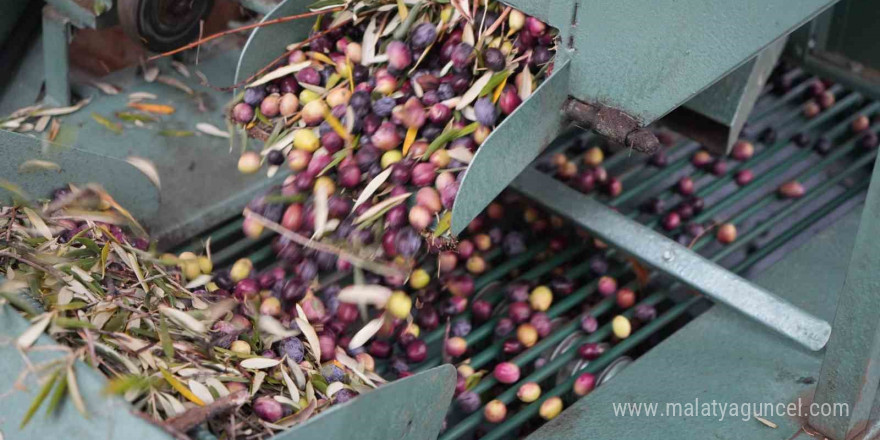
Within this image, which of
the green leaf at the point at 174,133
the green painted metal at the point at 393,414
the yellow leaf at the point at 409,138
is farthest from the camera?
the green leaf at the point at 174,133

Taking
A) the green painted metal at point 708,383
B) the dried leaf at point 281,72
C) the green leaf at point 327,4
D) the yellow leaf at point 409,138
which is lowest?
the green painted metal at point 708,383

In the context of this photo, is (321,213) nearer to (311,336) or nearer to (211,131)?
(311,336)

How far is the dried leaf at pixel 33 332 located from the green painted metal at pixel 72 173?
26.2 inches

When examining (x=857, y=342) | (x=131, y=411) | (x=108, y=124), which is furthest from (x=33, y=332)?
(x=857, y=342)

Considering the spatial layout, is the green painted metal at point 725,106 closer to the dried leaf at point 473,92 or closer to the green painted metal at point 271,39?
the dried leaf at point 473,92

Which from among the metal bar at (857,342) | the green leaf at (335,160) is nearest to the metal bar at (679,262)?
the metal bar at (857,342)

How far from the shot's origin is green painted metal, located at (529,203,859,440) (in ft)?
6.89

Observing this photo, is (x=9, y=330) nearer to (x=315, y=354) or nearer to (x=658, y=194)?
(x=315, y=354)

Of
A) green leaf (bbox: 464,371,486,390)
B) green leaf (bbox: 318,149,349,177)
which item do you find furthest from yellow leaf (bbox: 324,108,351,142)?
green leaf (bbox: 464,371,486,390)

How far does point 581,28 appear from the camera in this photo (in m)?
1.95

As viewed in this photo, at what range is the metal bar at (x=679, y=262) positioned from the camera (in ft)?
7.35

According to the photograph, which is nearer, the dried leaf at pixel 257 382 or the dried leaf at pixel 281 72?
the dried leaf at pixel 257 382

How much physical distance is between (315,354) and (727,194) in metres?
1.81

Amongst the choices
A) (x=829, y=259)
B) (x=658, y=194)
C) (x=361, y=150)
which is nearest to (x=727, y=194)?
(x=658, y=194)
